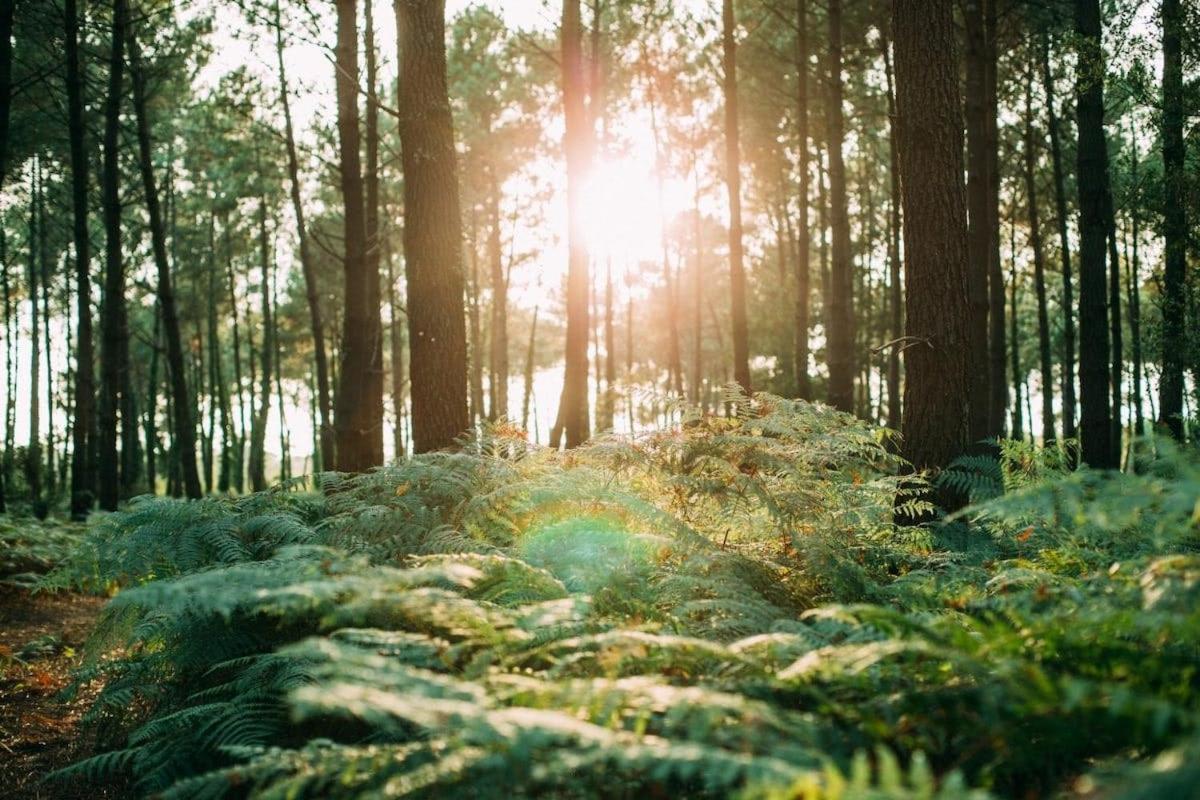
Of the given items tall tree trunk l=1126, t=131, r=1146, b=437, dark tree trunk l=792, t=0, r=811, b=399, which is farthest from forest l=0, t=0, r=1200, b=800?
tall tree trunk l=1126, t=131, r=1146, b=437

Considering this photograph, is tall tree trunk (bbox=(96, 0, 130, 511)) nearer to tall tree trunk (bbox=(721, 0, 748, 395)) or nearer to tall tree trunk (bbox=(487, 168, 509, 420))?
tall tree trunk (bbox=(721, 0, 748, 395))

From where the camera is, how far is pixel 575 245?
13.1m

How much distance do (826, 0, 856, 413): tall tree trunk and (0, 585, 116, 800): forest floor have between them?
38.7 feet

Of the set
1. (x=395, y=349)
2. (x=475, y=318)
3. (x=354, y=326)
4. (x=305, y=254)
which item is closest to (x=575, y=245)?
(x=354, y=326)

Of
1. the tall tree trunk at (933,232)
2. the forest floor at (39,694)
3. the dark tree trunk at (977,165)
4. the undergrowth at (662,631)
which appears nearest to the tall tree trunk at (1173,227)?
the dark tree trunk at (977,165)


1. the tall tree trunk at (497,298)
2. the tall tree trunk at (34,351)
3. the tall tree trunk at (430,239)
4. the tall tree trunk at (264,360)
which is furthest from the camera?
the tall tree trunk at (264,360)

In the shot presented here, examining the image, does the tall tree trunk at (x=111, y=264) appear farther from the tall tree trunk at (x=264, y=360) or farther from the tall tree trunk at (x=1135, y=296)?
the tall tree trunk at (x=1135, y=296)

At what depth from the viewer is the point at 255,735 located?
115 inches

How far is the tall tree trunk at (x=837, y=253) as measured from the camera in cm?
1459

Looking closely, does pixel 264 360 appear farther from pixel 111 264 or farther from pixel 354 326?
pixel 354 326

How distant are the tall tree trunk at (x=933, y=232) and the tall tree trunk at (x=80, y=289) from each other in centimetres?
1126

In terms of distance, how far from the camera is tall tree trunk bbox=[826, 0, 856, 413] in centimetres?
1459

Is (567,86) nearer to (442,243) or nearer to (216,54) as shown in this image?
(442,243)

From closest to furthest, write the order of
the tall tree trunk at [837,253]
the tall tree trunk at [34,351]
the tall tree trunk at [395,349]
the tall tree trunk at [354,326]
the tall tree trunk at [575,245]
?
1. the tall tree trunk at [354,326]
2. the tall tree trunk at [575,245]
3. the tall tree trunk at [837,253]
4. the tall tree trunk at [34,351]
5. the tall tree trunk at [395,349]
